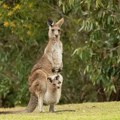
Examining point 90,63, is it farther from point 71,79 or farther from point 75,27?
Result: point 71,79

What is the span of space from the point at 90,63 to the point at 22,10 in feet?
17.3

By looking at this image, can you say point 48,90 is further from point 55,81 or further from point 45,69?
point 45,69

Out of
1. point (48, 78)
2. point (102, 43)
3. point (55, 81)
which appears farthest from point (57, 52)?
point (102, 43)

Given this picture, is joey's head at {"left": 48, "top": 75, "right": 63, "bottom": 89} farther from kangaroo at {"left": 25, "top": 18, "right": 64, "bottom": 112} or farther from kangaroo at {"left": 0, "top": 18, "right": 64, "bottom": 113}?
kangaroo at {"left": 25, "top": 18, "right": 64, "bottom": 112}

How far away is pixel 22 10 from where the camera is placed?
62.3ft

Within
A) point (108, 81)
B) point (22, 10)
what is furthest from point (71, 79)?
point (108, 81)

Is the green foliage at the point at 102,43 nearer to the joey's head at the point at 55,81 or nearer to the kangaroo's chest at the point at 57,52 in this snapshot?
the kangaroo's chest at the point at 57,52

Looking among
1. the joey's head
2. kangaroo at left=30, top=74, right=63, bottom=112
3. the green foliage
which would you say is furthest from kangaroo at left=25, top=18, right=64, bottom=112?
the green foliage

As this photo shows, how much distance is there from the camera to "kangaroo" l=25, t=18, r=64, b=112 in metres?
12.5

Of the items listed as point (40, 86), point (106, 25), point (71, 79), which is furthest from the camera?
point (71, 79)

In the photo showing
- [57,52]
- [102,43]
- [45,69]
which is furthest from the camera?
[102,43]

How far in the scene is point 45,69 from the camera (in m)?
12.8

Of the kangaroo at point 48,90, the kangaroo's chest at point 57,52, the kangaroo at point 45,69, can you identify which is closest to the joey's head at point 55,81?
the kangaroo at point 48,90

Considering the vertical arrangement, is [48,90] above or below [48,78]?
below
